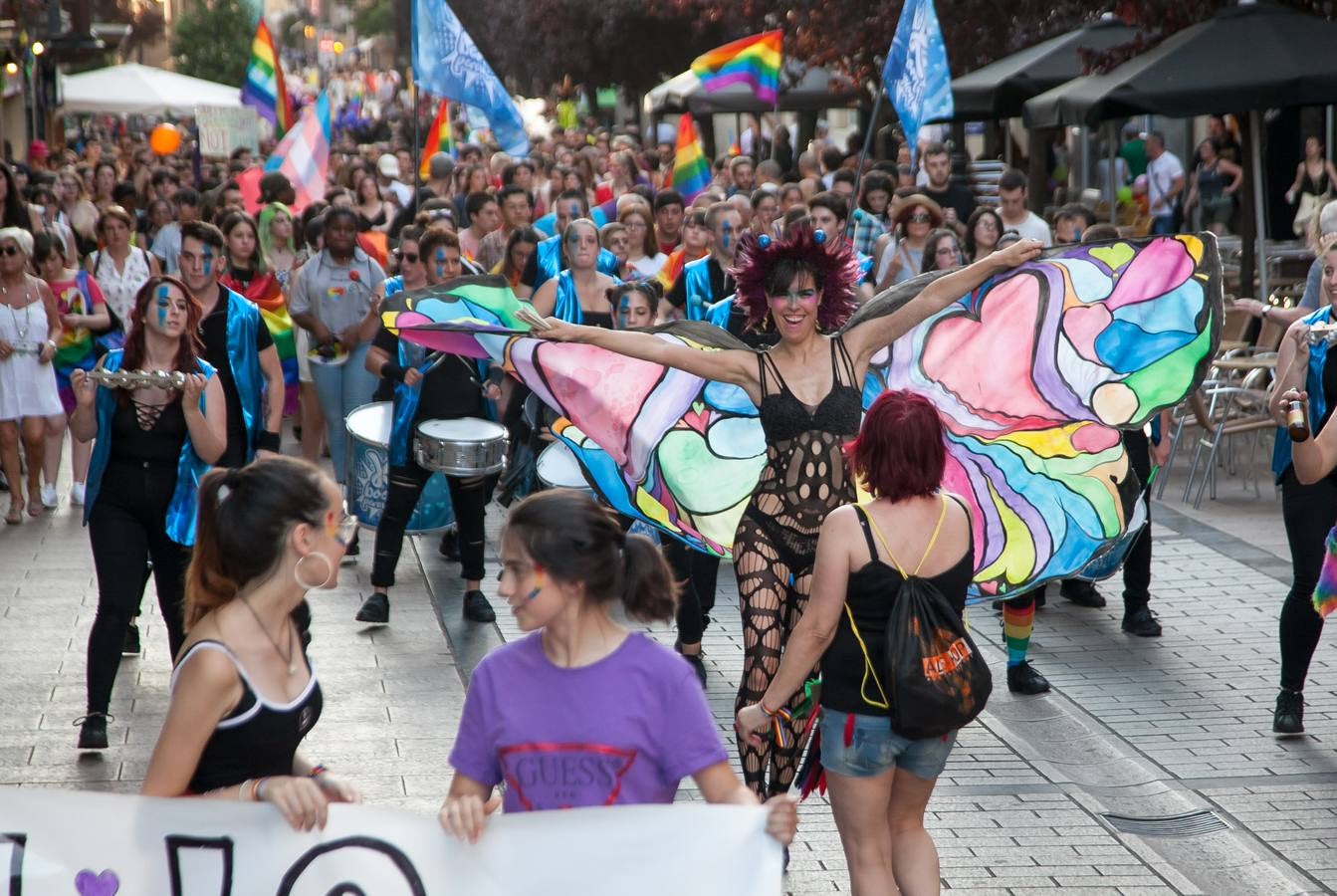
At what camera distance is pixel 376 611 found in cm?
911

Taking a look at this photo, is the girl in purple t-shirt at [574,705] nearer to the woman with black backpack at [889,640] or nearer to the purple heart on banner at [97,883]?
the purple heart on banner at [97,883]

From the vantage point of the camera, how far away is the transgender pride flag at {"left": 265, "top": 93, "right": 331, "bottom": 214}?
1753 centimetres

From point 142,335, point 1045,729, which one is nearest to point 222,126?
point 142,335

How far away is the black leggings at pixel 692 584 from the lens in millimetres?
8102

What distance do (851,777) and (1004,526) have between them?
2309mm

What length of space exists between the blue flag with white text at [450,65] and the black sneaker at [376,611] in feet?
21.4

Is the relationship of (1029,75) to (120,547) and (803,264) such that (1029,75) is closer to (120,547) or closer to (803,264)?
(803,264)

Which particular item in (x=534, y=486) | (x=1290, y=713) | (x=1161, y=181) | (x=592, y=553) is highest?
(x=1161, y=181)

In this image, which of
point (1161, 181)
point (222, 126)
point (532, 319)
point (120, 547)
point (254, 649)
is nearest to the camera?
point (254, 649)

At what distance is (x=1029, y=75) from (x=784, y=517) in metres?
14.0

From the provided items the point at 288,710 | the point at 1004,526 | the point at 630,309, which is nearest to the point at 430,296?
the point at 630,309

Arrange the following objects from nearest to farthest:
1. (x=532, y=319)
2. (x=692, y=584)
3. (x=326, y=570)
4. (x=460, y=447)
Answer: (x=326, y=570)
(x=532, y=319)
(x=692, y=584)
(x=460, y=447)

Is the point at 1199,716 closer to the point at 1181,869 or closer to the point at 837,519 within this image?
the point at 1181,869

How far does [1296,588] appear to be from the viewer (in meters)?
6.97
